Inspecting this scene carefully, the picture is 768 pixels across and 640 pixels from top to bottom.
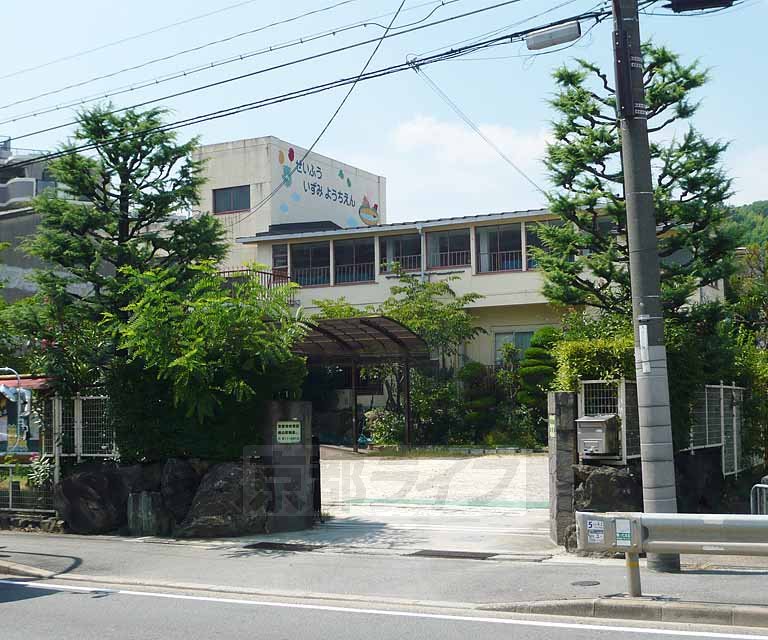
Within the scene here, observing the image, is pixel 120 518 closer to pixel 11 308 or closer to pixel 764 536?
pixel 11 308

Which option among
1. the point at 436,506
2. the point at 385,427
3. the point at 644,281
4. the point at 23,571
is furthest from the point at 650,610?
the point at 385,427

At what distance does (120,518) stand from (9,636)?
787 centimetres

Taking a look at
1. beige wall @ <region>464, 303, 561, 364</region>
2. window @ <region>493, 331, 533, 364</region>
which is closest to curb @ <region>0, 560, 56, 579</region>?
window @ <region>493, 331, 533, 364</region>

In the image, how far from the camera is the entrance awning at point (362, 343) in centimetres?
2916

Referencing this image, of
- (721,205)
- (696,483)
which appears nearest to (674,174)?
(721,205)

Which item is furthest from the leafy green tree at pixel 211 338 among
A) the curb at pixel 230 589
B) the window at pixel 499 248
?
the window at pixel 499 248

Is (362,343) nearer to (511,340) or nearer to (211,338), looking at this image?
(511,340)

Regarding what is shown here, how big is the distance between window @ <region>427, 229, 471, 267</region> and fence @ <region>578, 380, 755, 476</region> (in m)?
18.8

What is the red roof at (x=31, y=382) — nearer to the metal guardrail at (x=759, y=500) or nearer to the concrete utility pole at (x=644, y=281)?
the concrete utility pole at (x=644, y=281)

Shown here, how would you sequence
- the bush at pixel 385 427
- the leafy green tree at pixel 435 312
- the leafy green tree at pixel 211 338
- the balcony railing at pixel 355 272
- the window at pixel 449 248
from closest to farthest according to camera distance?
1. the leafy green tree at pixel 211 338
2. the bush at pixel 385 427
3. the leafy green tree at pixel 435 312
4. the window at pixel 449 248
5. the balcony railing at pixel 355 272

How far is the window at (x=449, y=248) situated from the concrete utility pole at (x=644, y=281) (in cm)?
2458

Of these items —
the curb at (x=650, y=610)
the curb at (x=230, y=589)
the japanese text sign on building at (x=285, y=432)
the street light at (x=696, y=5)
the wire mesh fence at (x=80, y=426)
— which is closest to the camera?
the curb at (x=650, y=610)

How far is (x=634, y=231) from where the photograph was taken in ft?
39.1

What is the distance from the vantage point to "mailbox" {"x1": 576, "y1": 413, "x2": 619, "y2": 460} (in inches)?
532
